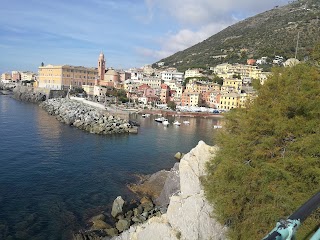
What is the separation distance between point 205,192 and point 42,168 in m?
11.7

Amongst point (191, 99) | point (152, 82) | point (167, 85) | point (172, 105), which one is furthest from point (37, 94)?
point (191, 99)

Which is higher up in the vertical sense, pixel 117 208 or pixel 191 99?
pixel 191 99

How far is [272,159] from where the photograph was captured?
7023 millimetres

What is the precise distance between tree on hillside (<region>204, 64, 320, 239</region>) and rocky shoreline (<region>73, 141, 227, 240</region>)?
572mm

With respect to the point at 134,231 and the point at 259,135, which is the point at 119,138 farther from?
the point at 259,135

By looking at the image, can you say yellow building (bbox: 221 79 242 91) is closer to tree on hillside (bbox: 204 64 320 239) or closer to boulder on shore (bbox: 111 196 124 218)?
boulder on shore (bbox: 111 196 124 218)

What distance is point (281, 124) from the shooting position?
7020 mm

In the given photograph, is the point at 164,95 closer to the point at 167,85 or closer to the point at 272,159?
the point at 167,85

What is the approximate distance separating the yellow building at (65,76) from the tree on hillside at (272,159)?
214 feet

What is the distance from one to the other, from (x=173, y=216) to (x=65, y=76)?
65999 mm

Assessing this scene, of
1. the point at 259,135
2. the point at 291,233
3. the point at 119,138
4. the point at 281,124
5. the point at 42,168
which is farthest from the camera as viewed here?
the point at 119,138

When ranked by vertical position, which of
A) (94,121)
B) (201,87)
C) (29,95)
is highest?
(201,87)

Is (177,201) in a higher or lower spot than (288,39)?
lower

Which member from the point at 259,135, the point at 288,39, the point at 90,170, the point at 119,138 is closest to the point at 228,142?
the point at 259,135
